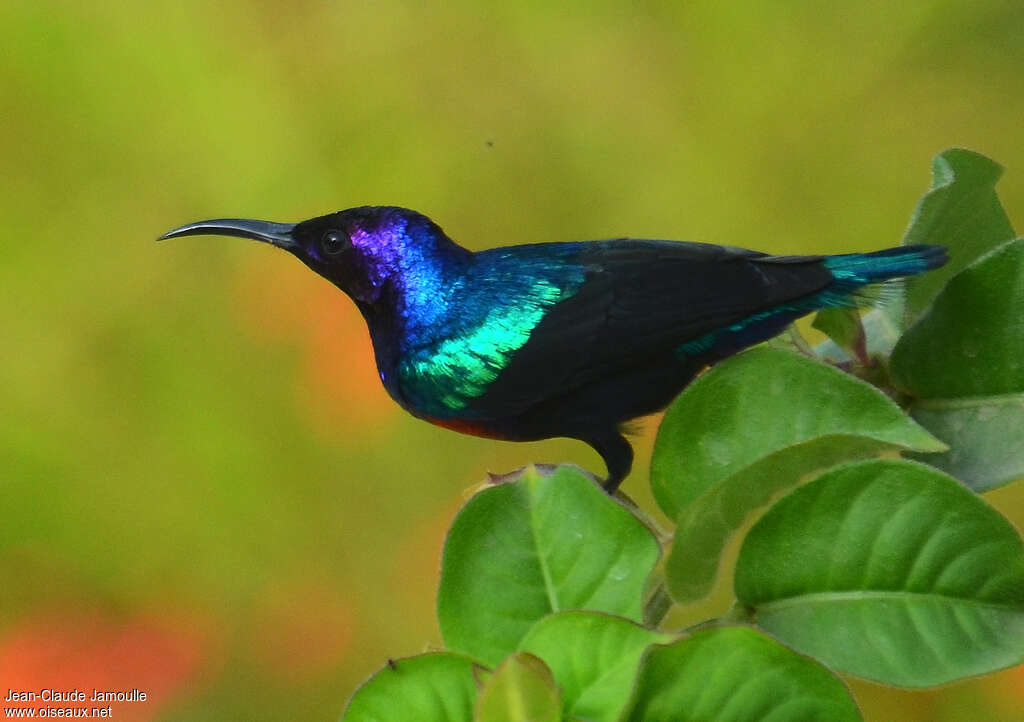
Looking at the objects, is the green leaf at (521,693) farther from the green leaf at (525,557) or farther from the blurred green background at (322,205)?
the blurred green background at (322,205)

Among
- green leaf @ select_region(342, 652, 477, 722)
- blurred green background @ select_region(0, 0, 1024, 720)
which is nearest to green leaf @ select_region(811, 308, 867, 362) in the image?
green leaf @ select_region(342, 652, 477, 722)

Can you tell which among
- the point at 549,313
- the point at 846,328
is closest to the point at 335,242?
the point at 549,313

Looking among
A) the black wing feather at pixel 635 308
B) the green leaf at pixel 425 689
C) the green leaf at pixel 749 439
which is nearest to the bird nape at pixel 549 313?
the black wing feather at pixel 635 308

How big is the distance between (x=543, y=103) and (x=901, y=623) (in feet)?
2.50

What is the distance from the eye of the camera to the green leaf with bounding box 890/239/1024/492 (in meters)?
0.34

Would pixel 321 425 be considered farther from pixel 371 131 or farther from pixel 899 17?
pixel 899 17

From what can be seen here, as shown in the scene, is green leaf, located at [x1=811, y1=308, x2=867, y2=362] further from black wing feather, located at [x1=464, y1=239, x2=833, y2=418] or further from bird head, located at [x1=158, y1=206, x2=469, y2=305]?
bird head, located at [x1=158, y1=206, x2=469, y2=305]

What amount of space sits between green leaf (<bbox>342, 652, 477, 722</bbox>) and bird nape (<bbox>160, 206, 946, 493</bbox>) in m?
0.22

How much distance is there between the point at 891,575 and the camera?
0.30 metres

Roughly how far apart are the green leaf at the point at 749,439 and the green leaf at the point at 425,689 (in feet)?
0.22

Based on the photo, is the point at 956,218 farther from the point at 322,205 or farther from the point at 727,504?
the point at 322,205

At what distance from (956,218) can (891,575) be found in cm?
17

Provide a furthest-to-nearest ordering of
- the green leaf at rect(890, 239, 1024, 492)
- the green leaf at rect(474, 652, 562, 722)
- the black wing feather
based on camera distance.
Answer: the black wing feather → the green leaf at rect(890, 239, 1024, 492) → the green leaf at rect(474, 652, 562, 722)

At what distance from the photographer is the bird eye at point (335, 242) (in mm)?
541
